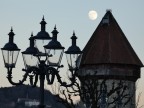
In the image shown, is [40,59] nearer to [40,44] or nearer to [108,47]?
[40,44]

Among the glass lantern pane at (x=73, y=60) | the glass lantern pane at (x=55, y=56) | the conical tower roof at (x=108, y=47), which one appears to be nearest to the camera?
the glass lantern pane at (x=55, y=56)

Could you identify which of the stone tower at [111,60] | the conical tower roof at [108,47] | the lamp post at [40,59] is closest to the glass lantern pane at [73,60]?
the lamp post at [40,59]

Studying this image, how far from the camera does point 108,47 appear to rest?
5091 cm

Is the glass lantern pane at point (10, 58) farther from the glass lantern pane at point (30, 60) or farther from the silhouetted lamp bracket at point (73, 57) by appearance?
the silhouetted lamp bracket at point (73, 57)

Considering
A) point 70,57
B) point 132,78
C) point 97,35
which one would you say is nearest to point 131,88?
point 132,78

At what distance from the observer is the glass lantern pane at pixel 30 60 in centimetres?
1611

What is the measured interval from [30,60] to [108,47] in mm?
34876

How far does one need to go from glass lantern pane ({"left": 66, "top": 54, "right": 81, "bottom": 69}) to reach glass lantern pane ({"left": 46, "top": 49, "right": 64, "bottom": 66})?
58 centimetres

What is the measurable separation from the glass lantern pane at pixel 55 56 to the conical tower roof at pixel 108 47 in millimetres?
33701

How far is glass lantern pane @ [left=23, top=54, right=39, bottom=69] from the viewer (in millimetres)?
16109

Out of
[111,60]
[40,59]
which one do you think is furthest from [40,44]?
[111,60]

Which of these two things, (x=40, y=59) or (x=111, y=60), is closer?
(x=40, y=59)

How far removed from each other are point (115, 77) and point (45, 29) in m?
32.5

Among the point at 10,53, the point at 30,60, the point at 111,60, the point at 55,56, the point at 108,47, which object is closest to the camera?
the point at 55,56
